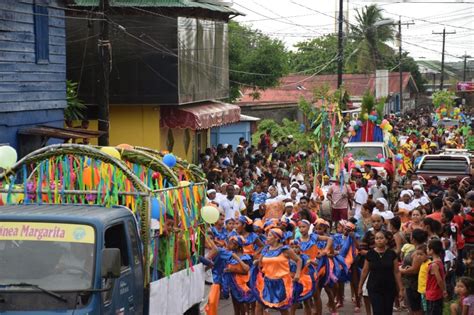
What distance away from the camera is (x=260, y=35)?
2029 inches

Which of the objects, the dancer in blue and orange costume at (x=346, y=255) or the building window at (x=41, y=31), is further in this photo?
the building window at (x=41, y=31)

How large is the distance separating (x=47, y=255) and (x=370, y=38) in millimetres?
65932

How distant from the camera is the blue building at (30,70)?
2002 centimetres

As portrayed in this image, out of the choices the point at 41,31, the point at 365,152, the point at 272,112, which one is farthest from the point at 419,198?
the point at 272,112

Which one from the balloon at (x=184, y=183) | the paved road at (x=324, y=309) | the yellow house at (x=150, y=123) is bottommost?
the paved road at (x=324, y=309)

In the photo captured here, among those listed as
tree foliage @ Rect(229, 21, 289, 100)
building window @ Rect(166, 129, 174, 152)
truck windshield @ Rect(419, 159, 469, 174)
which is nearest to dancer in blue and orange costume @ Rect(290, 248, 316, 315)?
truck windshield @ Rect(419, 159, 469, 174)

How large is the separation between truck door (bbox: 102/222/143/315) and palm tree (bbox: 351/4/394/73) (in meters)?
64.1

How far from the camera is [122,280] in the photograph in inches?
360

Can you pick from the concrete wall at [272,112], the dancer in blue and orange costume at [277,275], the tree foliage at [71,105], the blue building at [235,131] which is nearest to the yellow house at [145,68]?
the tree foliage at [71,105]

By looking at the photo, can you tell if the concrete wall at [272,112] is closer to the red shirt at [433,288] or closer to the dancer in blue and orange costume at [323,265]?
the dancer in blue and orange costume at [323,265]

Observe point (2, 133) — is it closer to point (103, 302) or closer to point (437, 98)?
point (103, 302)

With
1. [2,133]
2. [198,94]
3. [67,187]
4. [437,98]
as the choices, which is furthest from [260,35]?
[67,187]

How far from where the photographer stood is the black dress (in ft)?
40.8

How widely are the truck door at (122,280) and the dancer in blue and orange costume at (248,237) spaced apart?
13.8 feet
